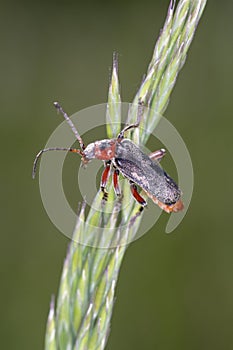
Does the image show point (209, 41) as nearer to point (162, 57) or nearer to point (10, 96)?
point (10, 96)

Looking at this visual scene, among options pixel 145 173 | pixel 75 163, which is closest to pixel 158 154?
pixel 145 173

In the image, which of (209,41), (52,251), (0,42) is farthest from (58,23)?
(52,251)

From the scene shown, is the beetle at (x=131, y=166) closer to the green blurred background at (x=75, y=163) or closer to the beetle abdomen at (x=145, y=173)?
the beetle abdomen at (x=145, y=173)

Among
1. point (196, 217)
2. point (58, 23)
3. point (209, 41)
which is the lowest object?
point (196, 217)

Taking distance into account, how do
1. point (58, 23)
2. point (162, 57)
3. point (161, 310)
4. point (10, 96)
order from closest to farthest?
point (162, 57), point (161, 310), point (10, 96), point (58, 23)

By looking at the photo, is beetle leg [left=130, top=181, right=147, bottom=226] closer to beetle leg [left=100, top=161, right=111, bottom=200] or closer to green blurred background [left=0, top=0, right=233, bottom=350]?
beetle leg [left=100, top=161, right=111, bottom=200]

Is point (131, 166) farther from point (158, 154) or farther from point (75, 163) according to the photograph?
point (75, 163)
